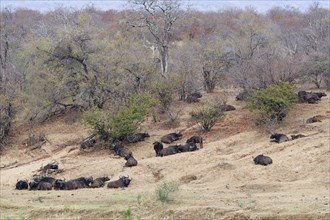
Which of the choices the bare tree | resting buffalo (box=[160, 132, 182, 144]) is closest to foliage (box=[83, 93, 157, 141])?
resting buffalo (box=[160, 132, 182, 144])

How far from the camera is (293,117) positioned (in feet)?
83.6

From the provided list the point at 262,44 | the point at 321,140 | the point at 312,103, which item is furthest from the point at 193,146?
the point at 262,44

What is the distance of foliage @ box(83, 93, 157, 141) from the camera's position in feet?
80.3

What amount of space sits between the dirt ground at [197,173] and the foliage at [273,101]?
28.5 inches

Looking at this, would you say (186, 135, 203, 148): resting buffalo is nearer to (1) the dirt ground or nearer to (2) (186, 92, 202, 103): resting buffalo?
(1) the dirt ground

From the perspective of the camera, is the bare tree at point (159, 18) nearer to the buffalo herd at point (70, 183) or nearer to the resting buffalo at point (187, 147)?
the resting buffalo at point (187, 147)

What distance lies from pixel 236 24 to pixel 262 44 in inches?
797

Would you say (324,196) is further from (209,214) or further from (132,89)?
(132,89)

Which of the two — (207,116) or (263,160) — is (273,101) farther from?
(263,160)

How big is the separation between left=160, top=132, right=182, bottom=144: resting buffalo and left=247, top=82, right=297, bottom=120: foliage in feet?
10.9

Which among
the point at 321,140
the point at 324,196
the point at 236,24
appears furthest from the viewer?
the point at 236,24

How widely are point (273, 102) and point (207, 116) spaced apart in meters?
2.88

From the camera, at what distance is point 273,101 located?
939 inches

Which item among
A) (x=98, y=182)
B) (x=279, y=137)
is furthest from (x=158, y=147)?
(x=279, y=137)
